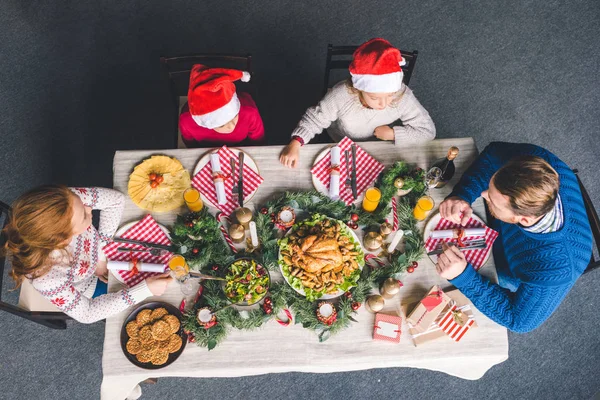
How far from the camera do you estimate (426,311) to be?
5.29ft

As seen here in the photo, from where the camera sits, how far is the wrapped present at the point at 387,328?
1611 millimetres

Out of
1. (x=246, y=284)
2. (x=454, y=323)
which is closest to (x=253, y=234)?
(x=246, y=284)

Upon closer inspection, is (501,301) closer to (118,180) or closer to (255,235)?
(255,235)

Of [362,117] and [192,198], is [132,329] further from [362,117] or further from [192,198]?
[362,117]

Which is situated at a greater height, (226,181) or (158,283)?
(226,181)

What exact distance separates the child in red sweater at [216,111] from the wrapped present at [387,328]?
1044 mm

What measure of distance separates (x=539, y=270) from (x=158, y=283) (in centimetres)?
146

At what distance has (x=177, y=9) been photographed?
2982 mm

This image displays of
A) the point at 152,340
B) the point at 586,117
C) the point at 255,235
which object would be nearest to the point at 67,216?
the point at 152,340

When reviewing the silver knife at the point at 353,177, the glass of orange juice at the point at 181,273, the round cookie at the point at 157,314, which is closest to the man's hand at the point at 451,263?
the silver knife at the point at 353,177

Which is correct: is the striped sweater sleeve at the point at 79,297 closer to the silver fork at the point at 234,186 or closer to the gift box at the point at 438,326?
the silver fork at the point at 234,186

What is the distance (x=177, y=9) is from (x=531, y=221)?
2.70 metres

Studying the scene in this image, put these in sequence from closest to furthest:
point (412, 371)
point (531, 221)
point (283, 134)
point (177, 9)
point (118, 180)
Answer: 1. point (531, 221)
2. point (118, 180)
3. point (412, 371)
4. point (283, 134)
5. point (177, 9)

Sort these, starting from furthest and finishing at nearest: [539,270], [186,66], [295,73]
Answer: [295,73]
[186,66]
[539,270]
